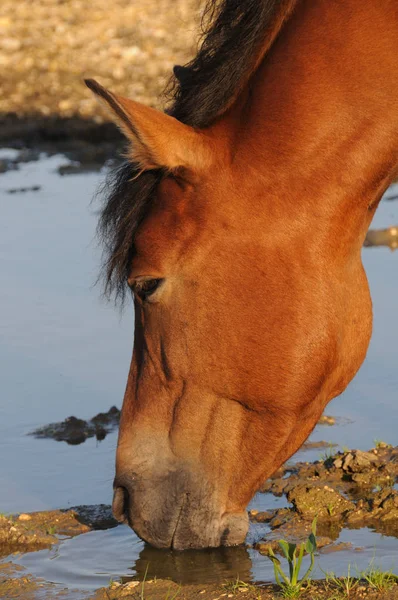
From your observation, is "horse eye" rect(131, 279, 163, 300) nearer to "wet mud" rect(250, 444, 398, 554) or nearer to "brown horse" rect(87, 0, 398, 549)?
"brown horse" rect(87, 0, 398, 549)

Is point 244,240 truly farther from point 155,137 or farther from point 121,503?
point 121,503

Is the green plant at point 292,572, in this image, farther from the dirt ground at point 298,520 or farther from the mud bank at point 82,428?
the mud bank at point 82,428

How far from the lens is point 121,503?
3.85 meters

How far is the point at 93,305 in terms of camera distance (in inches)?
300

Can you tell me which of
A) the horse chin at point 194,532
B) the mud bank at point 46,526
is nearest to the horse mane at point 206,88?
the horse chin at point 194,532

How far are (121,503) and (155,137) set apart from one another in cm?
126

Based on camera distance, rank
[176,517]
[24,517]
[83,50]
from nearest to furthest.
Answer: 1. [176,517]
2. [24,517]
3. [83,50]

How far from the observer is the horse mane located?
3.66m

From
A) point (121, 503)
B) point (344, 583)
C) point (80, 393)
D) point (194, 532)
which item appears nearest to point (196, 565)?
point (194, 532)

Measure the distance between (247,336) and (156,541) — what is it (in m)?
0.80

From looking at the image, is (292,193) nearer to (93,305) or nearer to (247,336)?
(247,336)

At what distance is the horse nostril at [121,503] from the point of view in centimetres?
383

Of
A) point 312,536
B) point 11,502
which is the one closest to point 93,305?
point 11,502

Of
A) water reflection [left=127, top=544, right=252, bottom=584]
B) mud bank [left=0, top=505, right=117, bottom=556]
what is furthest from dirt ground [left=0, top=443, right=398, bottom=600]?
water reflection [left=127, top=544, right=252, bottom=584]
